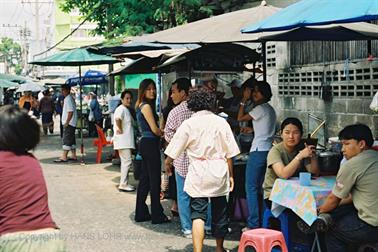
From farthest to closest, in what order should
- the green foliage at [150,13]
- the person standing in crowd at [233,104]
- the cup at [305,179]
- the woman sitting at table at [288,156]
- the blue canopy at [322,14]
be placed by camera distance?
the green foliage at [150,13]
the person standing in crowd at [233,104]
the woman sitting at table at [288,156]
the cup at [305,179]
the blue canopy at [322,14]

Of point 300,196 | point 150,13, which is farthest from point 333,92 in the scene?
point 150,13

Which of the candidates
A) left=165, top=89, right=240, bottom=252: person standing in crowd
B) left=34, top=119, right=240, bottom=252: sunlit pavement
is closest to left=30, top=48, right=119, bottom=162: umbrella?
left=34, top=119, right=240, bottom=252: sunlit pavement

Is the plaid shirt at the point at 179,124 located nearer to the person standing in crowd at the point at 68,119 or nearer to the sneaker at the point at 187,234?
the sneaker at the point at 187,234

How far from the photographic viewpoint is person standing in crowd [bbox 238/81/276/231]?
6.40 meters

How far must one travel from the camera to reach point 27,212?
3.07 m

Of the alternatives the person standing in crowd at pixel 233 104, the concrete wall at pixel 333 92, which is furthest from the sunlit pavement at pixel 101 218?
the concrete wall at pixel 333 92

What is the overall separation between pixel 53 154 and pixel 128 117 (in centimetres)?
643

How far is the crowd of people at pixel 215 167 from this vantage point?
10.3ft

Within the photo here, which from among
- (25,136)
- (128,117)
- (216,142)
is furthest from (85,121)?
(25,136)

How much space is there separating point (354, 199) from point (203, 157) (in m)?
1.48

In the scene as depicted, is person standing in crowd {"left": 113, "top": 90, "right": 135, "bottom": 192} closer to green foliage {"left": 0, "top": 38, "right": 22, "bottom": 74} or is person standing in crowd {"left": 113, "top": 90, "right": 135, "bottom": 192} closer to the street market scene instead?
the street market scene

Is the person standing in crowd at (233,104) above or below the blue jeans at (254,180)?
above

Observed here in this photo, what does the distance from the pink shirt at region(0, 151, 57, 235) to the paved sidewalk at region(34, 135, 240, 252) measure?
91.7 inches

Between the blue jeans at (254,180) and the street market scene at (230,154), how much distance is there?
2 cm
